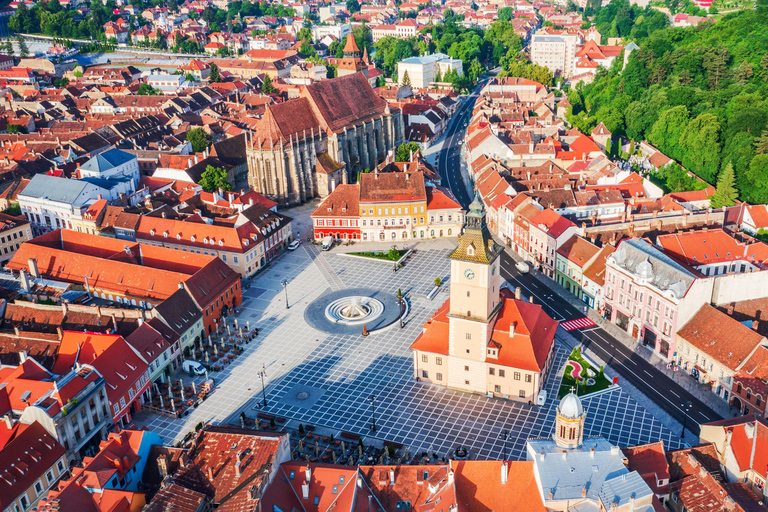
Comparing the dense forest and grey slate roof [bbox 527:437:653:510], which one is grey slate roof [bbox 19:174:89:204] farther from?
the dense forest

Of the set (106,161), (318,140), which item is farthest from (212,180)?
(318,140)

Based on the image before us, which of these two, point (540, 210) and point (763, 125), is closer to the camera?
point (540, 210)

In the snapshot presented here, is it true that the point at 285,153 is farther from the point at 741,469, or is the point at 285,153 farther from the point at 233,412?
the point at 741,469

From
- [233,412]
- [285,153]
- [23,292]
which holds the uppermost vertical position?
[285,153]

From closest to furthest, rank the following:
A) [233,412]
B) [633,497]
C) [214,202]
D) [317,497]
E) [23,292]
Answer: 1. [633,497]
2. [317,497]
3. [233,412]
4. [23,292]
5. [214,202]

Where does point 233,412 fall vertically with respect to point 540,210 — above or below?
below

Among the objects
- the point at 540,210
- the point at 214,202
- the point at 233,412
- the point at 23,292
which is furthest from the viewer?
the point at 214,202

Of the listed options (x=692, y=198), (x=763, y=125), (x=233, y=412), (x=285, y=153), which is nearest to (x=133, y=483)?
(x=233, y=412)
